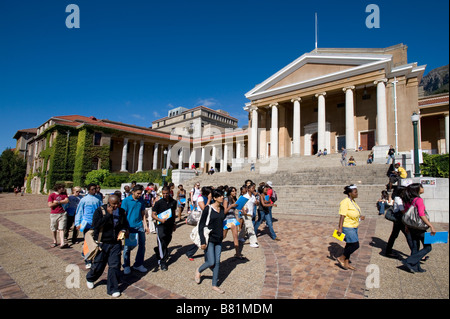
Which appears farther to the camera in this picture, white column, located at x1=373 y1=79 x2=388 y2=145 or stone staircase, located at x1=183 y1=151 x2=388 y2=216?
white column, located at x1=373 y1=79 x2=388 y2=145

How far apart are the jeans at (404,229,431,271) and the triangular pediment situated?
23.0m

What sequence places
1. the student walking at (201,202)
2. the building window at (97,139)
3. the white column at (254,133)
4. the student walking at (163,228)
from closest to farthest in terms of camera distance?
the student walking at (163,228)
the student walking at (201,202)
the white column at (254,133)
the building window at (97,139)

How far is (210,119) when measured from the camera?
5822 centimetres

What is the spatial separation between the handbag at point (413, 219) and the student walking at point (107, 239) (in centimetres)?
528

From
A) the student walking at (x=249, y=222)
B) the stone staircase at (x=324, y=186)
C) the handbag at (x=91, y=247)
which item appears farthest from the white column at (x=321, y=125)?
the handbag at (x=91, y=247)

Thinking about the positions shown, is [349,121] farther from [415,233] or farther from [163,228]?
[163,228]

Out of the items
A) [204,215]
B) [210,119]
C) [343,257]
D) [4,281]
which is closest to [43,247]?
[4,281]

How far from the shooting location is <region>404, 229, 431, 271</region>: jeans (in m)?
4.19

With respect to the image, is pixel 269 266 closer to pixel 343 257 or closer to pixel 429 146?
pixel 343 257

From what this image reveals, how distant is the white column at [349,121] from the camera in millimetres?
22533

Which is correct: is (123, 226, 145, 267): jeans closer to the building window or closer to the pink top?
the pink top

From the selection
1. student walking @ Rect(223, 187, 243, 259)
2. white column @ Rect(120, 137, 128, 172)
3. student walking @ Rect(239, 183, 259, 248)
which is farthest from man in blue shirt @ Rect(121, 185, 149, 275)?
white column @ Rect(120, 137, 128, 172)

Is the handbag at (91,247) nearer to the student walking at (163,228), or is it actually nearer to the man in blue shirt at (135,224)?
the man in blue shirt at (135,224)
